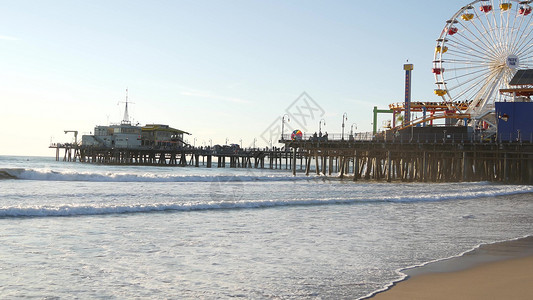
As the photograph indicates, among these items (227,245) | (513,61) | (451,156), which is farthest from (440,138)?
(227,245)

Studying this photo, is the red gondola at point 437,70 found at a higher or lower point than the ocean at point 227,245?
higher

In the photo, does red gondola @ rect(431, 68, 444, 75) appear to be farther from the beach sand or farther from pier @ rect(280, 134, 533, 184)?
the beach sand

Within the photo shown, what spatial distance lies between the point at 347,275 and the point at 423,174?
41.4m

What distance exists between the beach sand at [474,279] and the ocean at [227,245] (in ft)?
1.23

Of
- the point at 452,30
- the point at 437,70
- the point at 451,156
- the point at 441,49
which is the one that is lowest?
the point at 451,156

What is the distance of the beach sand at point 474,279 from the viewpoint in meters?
7.16

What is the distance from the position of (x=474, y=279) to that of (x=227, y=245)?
495 cm

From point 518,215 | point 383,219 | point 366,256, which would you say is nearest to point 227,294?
point 366,256

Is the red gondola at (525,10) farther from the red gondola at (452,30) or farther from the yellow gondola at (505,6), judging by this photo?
the red gondola at (452,30)

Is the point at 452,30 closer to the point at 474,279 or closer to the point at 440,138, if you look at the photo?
the point at 440,138

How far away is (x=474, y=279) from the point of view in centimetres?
814

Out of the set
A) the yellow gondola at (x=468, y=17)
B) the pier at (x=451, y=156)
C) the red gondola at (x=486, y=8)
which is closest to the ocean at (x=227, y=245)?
the pier at (x=451, y=156)

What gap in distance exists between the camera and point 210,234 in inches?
497

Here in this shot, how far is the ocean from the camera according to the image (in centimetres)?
755
